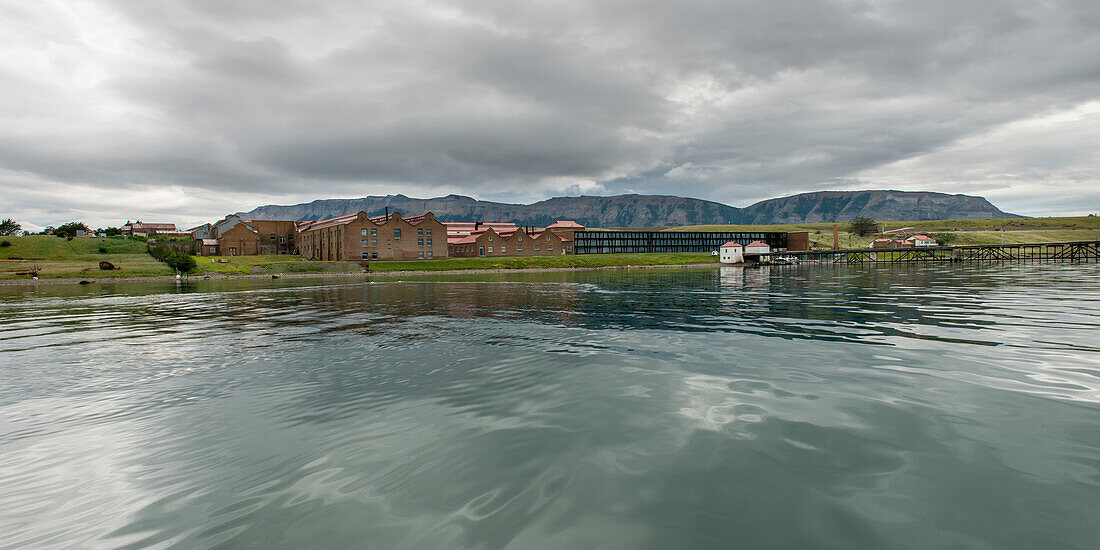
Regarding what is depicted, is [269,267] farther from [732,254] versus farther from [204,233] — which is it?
[732,254]

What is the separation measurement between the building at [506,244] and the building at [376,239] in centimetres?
1393

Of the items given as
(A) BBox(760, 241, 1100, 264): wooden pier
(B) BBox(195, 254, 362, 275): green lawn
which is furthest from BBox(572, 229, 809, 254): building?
(B) BBox(195, 254, 362, 275): green lawn

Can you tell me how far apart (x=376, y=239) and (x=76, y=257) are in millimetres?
55656

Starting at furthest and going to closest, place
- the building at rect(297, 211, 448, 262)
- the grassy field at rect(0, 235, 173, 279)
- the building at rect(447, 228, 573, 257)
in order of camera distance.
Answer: the building at rect(447, 228, 573, 257)
the building at rect(297, 211, 448, 262)
the grassy field at rect(0, 235, 173, 279)

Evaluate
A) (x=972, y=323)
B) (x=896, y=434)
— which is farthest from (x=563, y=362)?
(x=972, y=323)

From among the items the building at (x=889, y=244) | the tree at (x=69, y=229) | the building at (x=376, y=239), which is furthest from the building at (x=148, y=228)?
the building at (x=889, y=244)

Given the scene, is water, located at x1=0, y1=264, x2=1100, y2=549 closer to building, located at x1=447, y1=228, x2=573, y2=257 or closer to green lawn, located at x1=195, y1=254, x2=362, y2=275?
green lawn, located at x1=195, y1=254, x2=362, y2=275

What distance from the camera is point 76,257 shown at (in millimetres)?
90875

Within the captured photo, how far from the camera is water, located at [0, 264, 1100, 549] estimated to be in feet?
17.5

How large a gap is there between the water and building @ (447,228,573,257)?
4728 inches

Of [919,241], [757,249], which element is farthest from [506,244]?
[919,241]

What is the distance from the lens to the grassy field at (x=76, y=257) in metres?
76.3

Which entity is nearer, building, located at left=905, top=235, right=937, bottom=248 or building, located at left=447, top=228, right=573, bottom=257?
building, located at left=447, top=228, right=573, bottom=257

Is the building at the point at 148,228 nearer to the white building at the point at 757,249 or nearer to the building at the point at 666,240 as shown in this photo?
the building at the point at 666,240
